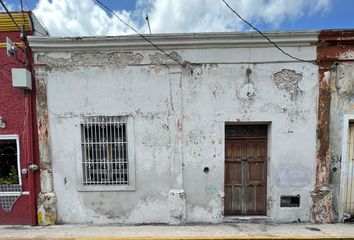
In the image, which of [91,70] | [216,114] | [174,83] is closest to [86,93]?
[91,70]

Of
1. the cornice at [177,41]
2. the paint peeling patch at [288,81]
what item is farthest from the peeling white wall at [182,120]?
the cornice at [177,41]

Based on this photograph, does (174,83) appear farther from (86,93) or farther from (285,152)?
(285,152)

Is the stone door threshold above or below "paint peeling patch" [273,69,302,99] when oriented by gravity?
below

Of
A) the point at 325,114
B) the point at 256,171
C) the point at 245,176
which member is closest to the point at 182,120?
the point at 245,176

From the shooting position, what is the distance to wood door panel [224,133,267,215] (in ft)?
17.4

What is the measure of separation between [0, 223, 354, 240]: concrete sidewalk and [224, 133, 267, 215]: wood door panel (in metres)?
0.41

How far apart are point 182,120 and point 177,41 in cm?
168

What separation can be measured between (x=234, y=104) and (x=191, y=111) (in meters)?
0.94

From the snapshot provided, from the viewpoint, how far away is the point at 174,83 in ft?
16.6

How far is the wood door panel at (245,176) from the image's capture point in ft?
17.4

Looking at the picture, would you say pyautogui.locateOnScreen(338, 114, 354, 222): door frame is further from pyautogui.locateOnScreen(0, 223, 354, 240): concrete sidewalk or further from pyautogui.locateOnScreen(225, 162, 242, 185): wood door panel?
pyautogui.locateOnScreen(225, 162, 242, 185): wood door panel

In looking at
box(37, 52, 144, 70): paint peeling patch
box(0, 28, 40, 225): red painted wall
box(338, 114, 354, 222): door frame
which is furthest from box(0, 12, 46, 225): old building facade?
box(338, 114, 354, 222): door frame

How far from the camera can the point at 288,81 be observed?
5.05 metres

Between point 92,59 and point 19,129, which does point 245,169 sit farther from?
point 19,129
